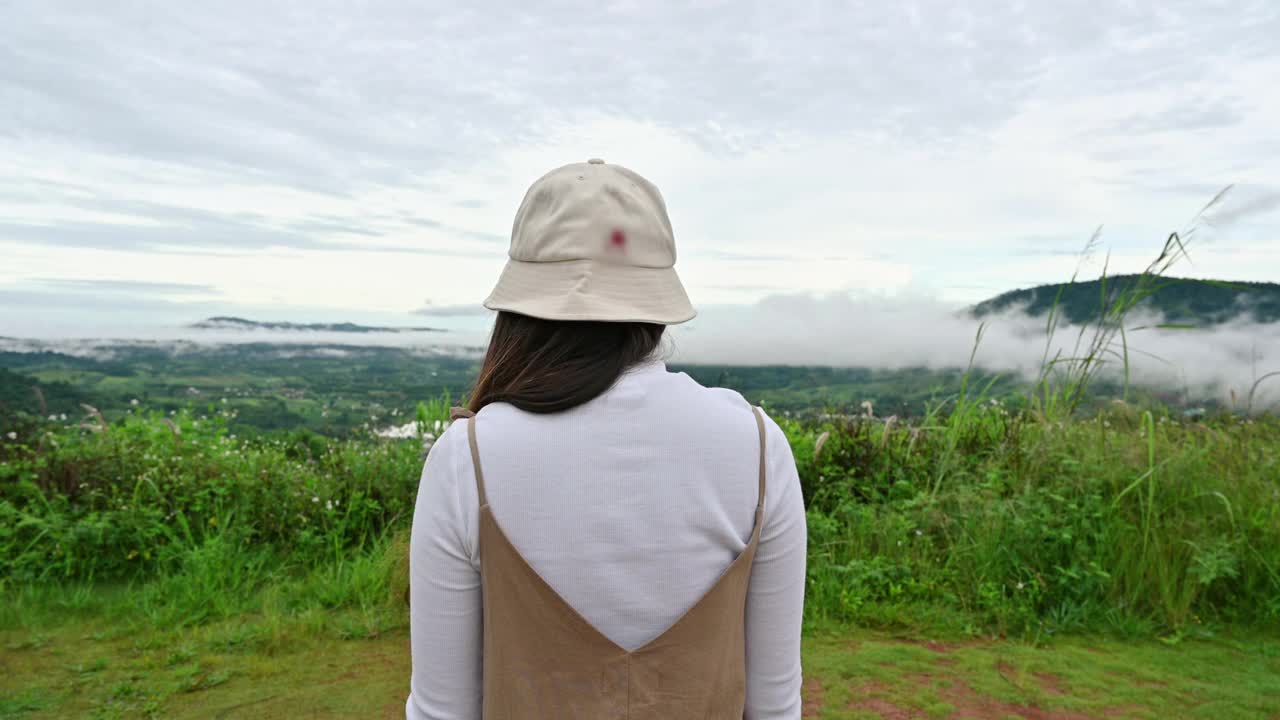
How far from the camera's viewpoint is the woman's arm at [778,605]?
4.82 ft

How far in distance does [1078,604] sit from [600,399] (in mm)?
3766

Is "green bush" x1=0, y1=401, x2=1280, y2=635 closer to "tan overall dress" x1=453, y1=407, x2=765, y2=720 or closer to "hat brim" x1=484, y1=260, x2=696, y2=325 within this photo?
"tan overall dress" x1=453, y1=407, x2=765, y2=720

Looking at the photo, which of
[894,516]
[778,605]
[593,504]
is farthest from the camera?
[894,516]

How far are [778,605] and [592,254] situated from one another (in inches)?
30.4

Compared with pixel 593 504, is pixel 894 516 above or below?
below

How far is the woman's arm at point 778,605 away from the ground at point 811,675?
176 cm

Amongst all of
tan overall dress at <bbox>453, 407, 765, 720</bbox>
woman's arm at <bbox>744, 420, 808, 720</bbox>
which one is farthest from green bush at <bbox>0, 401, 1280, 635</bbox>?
tan overall dress at <bbox>453, 407, 765, 720</bbox>

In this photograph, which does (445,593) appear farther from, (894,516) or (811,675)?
(894,516)

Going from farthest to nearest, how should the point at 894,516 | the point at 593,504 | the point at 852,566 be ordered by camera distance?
the point at 894,516 → the point at 852,566 → the point at 593,504

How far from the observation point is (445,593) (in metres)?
1.41

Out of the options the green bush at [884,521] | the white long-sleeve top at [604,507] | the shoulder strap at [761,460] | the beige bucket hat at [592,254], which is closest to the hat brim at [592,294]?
the beige bucket hat at [592,254]

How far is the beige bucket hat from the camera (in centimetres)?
140

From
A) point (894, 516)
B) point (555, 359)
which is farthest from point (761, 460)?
point (894, 516)

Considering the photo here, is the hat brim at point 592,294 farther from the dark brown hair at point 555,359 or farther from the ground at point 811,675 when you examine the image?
the ground at point 811,675
